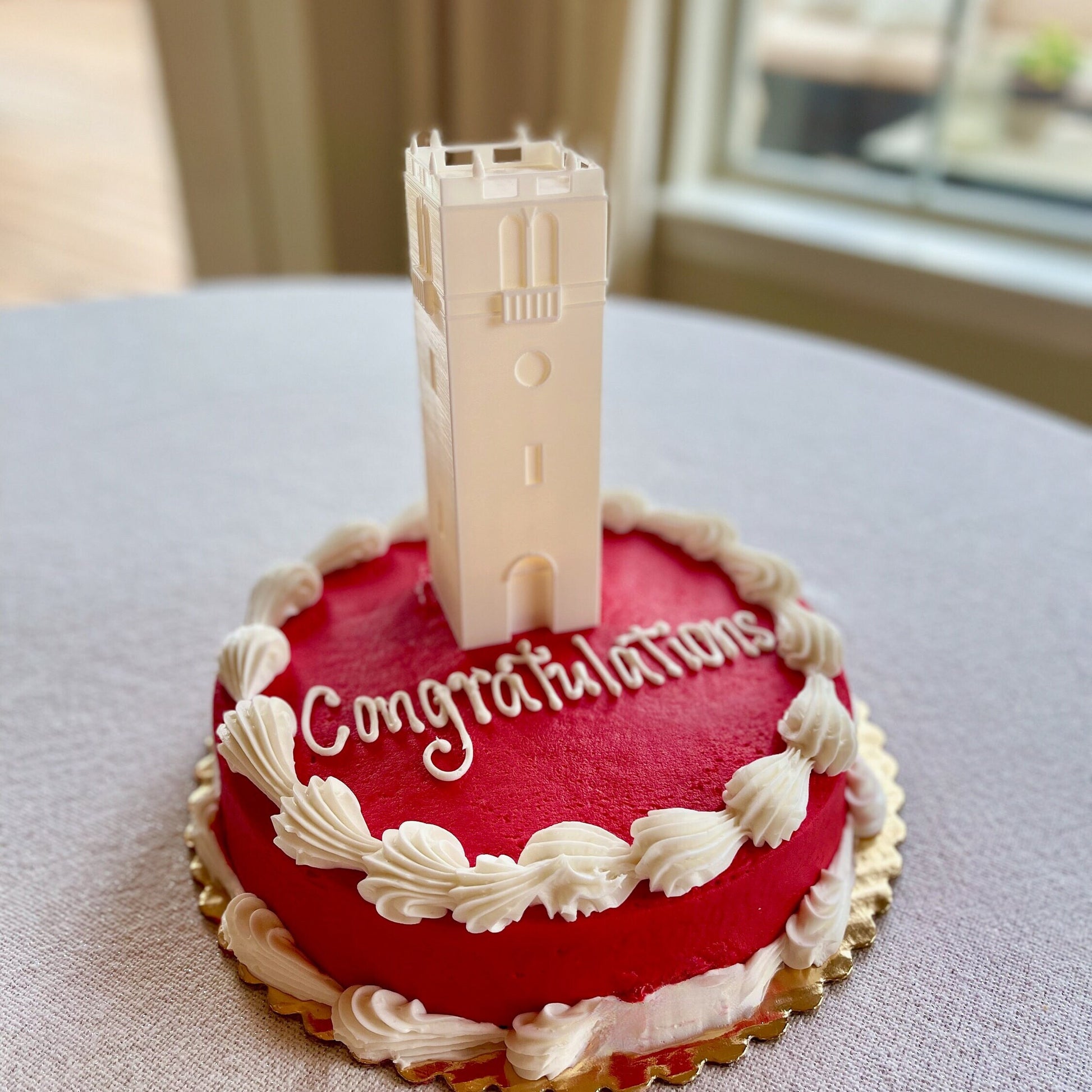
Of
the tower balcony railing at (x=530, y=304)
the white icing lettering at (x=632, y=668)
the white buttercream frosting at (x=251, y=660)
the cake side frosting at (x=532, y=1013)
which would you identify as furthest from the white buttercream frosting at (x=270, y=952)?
the tower balcony railing at (x=530, y=304)

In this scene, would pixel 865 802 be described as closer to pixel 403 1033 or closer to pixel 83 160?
pixel 403 1033

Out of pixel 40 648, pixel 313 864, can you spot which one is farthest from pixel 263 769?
pixel 40 648

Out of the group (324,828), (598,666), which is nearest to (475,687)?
(598,666)

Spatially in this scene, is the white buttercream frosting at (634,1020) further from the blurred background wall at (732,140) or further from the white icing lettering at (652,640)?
the blurred background wall at (732,140)

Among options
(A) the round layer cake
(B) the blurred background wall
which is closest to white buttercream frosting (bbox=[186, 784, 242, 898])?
(A) the round layer cake

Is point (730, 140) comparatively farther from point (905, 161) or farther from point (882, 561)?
point (882, 561)
